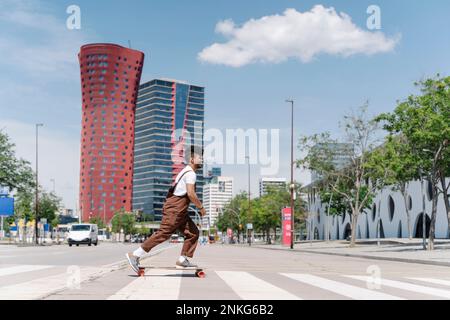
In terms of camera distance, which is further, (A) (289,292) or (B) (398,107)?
(B) (398,107)

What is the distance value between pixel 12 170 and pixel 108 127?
445 feet

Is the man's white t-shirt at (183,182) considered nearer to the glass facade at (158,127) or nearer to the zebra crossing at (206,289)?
the zebra crossing at (206,289)

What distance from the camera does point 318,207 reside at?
107875 mm

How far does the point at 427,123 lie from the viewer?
27609 millimetres

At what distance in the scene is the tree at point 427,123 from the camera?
27.5 metres

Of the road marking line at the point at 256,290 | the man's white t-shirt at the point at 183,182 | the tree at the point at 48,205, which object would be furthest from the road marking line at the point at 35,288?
the tree at the point at 48,205

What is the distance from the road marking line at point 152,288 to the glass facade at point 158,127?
163429mm

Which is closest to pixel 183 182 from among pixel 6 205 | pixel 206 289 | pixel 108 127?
pixel 206 289

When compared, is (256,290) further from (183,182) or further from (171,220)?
(183,182)

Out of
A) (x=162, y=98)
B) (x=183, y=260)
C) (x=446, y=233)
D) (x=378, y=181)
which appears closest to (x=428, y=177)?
(x=378, y=181)

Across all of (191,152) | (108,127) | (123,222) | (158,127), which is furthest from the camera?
(108,127)

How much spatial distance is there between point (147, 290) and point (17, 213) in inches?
2578

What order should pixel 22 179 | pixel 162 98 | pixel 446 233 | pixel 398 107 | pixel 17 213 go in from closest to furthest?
pixel 398 107
pixel 22 179
pixel 446 233
pixel 17 213
pixel 162 98

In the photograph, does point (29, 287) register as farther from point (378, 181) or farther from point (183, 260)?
point (378, 181)
